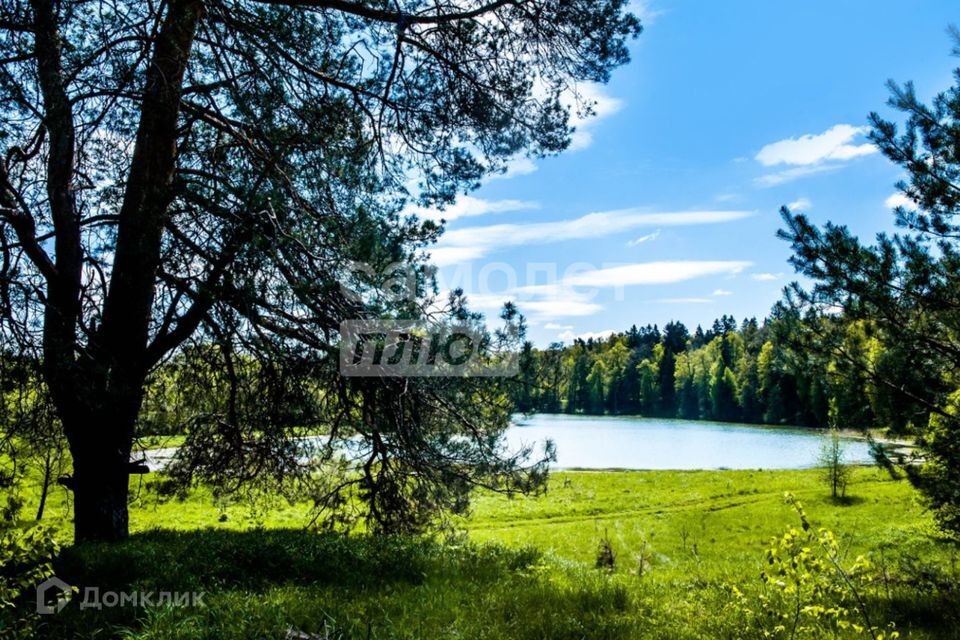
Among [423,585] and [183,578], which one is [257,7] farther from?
[423,585]

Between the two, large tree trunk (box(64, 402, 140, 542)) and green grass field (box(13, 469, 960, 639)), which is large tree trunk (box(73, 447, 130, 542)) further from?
green grass field (box(13, 469, 960, 639))

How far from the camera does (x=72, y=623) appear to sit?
11.7ft

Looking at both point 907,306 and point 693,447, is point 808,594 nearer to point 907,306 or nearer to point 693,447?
point 907,306

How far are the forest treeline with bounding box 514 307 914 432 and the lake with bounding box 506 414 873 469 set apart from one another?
384 cm

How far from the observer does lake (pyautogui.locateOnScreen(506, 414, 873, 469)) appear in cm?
3619

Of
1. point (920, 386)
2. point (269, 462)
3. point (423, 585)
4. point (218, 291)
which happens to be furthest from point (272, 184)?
point (920, 386)

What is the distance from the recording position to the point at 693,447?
4662cm

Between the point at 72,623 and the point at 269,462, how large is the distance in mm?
2965

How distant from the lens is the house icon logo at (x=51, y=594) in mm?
3726

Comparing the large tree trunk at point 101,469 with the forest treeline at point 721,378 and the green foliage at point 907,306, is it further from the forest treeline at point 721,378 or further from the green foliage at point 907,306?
the green foliage at point 907,306

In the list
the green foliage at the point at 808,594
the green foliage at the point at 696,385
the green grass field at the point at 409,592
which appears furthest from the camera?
the green foliage at the point at 696,385

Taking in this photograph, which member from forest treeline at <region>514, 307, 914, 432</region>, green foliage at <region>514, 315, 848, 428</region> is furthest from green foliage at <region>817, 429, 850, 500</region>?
green foliage at <region>514, 315, 848, 428</region>

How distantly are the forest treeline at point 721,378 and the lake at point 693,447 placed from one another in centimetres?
384

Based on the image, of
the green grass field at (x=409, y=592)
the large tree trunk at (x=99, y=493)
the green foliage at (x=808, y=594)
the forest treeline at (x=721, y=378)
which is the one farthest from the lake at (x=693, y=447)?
the green foliage at (x=808, y=594)
